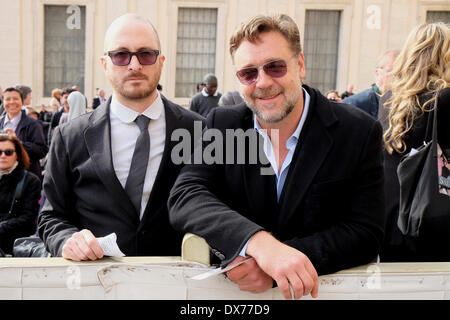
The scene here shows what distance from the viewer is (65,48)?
1653 cm

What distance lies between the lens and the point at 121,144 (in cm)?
236

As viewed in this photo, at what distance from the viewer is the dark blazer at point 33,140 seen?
589 centimetres

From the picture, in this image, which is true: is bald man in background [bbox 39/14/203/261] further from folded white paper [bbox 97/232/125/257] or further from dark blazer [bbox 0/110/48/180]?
dark blazer [bbox 0/110/48/180]

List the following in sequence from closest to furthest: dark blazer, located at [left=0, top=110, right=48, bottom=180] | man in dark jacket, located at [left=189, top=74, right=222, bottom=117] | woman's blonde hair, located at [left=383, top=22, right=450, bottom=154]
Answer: woman's blonde hair, located at [left=383, top=22, right=450, bottom=154]
dark blazer, located at [left=0, top=110, right=48, bottom=180]
man in dark jacket, located at [left=189, top=74, right=222, bottom=117]

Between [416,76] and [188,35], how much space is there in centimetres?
1478

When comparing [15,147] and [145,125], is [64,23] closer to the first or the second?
[15,147]

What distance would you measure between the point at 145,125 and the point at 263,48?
0.80 meters

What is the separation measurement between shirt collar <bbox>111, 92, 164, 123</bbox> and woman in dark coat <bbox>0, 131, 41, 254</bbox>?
8.30ft

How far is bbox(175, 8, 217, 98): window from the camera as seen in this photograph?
16.6m

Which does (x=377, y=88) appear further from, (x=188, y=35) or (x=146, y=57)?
(x=188, y=35)

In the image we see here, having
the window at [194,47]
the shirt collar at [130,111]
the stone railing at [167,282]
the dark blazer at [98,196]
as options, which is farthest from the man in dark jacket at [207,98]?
the stone railing at [167,282]

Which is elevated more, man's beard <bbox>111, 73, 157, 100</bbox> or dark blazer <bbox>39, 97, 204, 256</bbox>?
man's beard <bbox>111, 73, 157, 100</bbox>

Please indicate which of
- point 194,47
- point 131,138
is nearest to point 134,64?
point 131,138

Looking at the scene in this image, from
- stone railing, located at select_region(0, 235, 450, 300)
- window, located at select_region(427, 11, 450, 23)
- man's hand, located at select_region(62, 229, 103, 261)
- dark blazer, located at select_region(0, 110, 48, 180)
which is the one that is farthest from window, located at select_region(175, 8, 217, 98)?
stone railing, located at select_region(0, 235, 450, 300)
